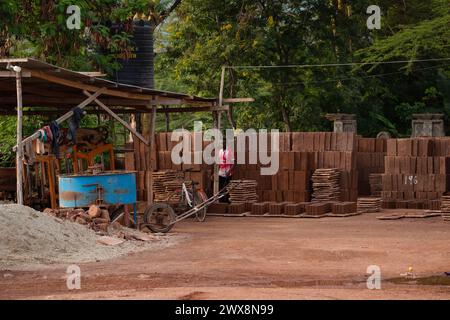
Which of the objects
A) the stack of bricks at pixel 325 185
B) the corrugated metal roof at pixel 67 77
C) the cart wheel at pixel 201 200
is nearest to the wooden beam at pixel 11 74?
the corrugated metal roof at pixel 67 77

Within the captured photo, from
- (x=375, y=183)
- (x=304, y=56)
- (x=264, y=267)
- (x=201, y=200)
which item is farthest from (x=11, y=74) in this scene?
(x=304, y=56)

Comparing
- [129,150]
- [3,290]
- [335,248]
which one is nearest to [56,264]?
[3,290]

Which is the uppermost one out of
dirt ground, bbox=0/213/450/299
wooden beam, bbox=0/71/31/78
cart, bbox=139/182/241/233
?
wooden beam, bbox=0/71/31/78

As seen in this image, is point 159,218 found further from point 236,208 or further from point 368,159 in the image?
point 368,159

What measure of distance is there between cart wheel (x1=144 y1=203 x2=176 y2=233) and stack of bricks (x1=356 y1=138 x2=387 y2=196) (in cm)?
1104

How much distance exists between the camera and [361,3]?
3828cm

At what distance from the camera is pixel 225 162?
25.8 m

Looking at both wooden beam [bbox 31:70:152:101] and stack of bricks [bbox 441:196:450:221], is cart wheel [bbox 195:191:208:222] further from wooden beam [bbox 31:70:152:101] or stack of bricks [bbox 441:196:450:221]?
stack of bricks [bbox 441:196:450:221]

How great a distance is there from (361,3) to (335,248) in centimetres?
2272

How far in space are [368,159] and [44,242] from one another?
1634 cm

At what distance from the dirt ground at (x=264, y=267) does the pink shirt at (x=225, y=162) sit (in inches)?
167

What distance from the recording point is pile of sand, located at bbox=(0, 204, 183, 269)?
14945 mm

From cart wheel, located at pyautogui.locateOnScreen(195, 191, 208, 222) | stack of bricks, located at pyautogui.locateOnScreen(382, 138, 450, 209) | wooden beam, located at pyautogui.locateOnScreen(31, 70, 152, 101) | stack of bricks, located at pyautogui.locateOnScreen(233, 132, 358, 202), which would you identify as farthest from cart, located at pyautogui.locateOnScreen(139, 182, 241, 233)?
stack of bricks, located at pyautogui.locateOnScreen(382, 138, 450, 209)
